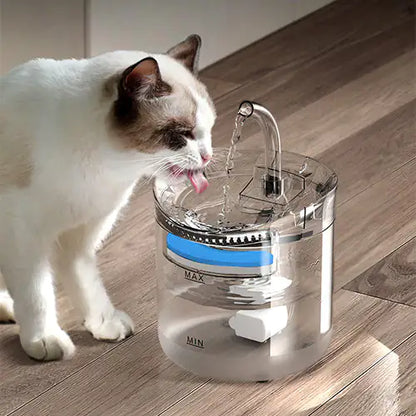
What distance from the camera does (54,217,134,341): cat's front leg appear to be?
1854mm

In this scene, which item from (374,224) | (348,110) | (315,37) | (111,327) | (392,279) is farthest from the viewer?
(315,37)

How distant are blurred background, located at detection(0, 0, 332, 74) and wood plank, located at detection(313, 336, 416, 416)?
1344 millimetres

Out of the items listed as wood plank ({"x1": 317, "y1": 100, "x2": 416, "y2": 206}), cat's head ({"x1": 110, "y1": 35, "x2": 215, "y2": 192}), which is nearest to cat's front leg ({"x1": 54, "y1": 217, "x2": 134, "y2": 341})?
cat's head ({"x1": 110, "y1": 35, "x2": 215, "y2": 192})

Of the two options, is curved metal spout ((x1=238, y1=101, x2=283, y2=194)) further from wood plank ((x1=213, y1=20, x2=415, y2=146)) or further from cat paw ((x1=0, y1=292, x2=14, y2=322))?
wood plank ((x1=213, y1=20, x2=415, y2=146))

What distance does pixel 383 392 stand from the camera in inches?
65.9

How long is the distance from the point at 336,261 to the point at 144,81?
2.25 ft

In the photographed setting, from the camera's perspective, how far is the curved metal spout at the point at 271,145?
173cm

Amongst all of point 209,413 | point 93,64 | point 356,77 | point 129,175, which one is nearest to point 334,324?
point 209,413

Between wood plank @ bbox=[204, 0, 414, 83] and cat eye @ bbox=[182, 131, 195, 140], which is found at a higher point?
cat eye @ bbox=[182, 131, 195, 140]

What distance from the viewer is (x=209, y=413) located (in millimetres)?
1646

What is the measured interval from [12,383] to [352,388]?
564mm

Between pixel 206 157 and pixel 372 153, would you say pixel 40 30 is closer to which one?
pixel 372 153

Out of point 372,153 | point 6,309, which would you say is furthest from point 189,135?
point 372,153

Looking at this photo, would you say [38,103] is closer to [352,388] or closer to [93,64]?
[93,64]
